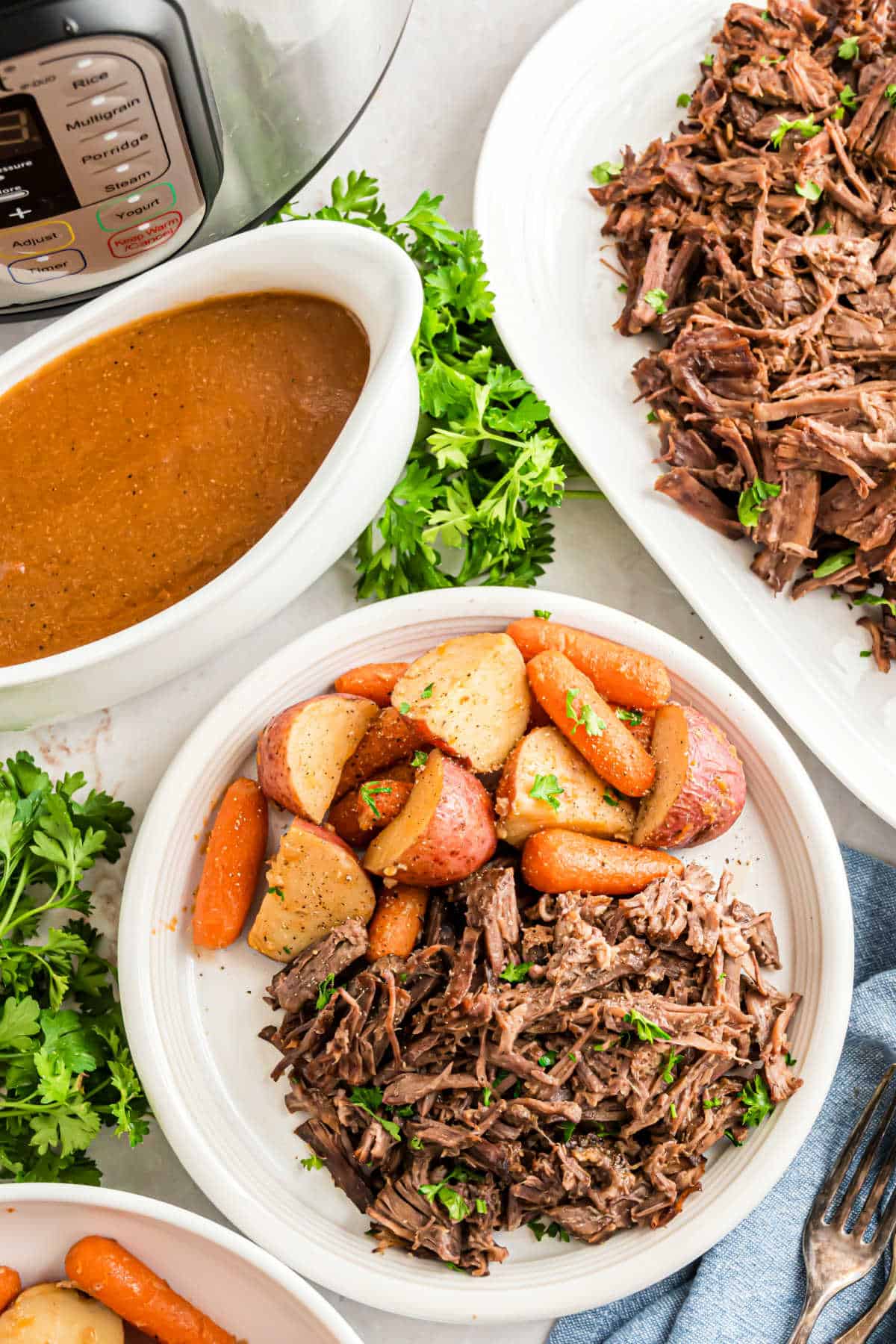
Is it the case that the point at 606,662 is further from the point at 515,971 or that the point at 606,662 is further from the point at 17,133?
the point at 17,133

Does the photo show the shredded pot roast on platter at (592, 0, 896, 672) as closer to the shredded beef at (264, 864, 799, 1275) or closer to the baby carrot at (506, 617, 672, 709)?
the baby carrot at (506, 617, 672, 709)

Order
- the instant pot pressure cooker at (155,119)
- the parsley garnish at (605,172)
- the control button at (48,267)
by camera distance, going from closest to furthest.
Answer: the instant pot pressure cooker at (155,119) < the control button at (48,267) < the parsley garnish at (605,172)

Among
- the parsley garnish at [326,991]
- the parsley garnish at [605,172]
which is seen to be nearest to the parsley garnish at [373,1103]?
the parsley garnish at [326,991]

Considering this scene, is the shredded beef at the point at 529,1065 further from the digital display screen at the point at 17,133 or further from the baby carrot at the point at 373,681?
the digital display screen at the point at 17,133

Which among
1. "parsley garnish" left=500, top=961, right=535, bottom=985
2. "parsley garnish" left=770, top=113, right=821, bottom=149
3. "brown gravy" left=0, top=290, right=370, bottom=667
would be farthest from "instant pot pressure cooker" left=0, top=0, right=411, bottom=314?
"parsley garnish" left=500, top=961, right=535, bottom=985

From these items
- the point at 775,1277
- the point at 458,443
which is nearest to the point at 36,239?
the point at 458,443
